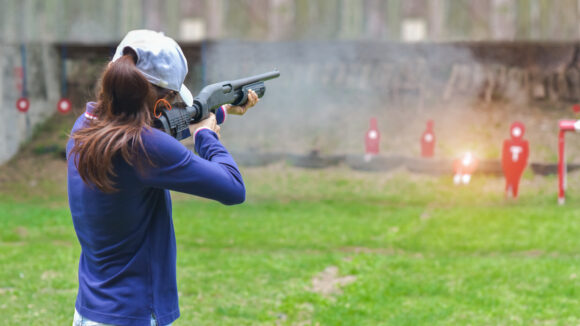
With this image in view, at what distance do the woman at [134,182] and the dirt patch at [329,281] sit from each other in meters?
3.04

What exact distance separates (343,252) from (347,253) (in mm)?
64

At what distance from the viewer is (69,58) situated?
38.3ft

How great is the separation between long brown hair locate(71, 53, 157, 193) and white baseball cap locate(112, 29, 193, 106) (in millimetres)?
27

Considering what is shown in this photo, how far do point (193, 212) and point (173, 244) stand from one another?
5.97 meters

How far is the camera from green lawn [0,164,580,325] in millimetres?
4504

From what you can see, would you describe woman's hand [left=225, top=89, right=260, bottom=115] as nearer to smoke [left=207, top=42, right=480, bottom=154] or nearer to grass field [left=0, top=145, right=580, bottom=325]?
grass field [left=0, top=145, right=580, bottom=325]

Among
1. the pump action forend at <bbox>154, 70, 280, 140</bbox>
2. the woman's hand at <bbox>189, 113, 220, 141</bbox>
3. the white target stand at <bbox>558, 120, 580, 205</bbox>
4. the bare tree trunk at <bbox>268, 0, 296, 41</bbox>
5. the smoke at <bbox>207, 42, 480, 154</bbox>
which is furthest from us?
the smoke at <bbox>207, 42, 480, 154</bbox>

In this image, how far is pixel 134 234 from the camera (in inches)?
77.0

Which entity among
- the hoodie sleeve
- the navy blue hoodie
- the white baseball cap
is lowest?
the navy blue hoodie

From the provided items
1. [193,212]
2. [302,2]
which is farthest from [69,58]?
[193,212]

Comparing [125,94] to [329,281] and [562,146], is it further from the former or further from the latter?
[562,146]

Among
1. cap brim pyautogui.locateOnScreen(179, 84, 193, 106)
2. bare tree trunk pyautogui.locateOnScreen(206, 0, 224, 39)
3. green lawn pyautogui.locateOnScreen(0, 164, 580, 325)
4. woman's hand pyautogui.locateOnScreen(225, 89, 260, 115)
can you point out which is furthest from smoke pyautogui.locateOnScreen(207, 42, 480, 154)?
cap brim pyautogui.locateOnScreen(179, 84, 193, 106)

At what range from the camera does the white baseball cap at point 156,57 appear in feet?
6.09

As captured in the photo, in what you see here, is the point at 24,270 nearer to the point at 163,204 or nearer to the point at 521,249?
the point at 163,204
